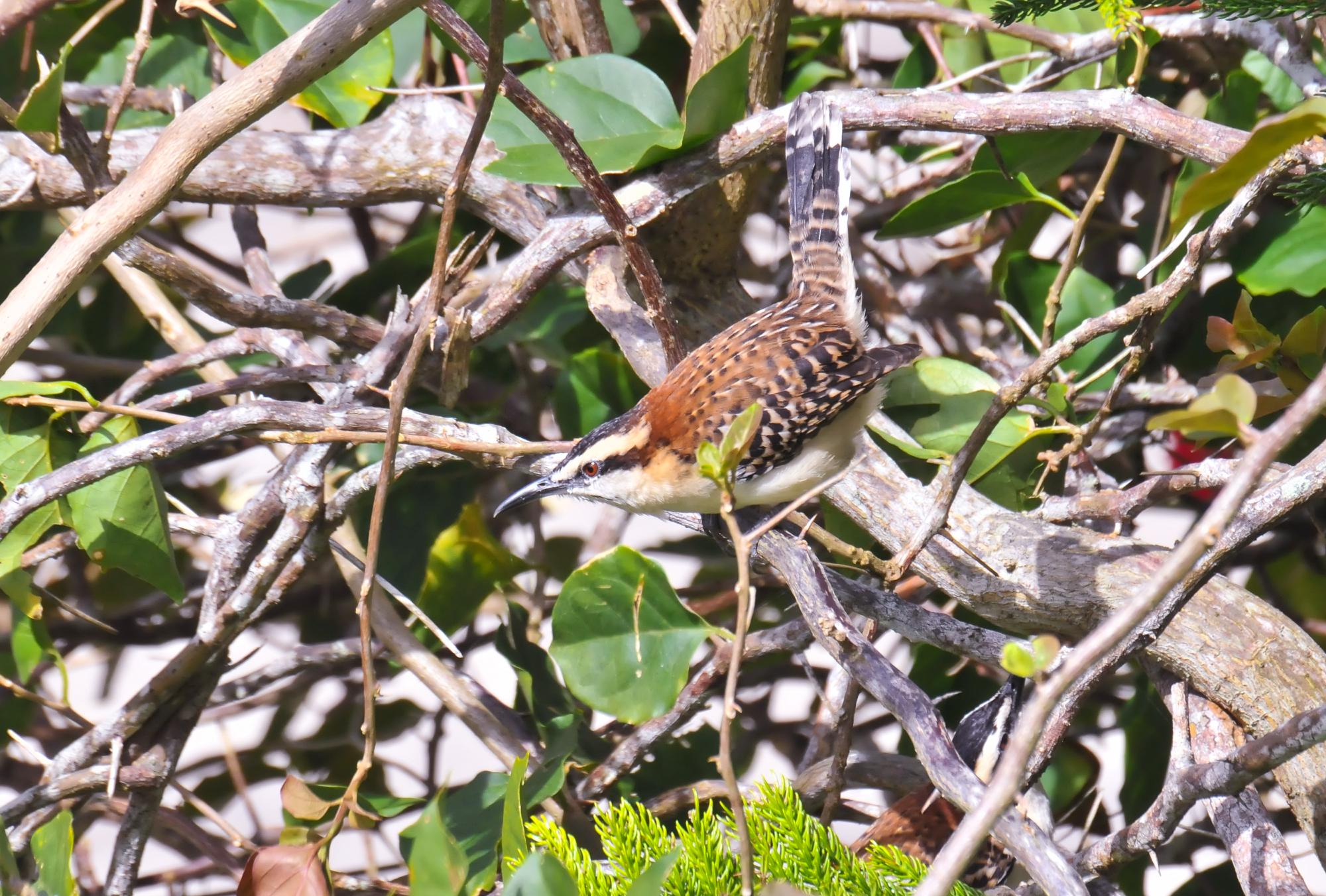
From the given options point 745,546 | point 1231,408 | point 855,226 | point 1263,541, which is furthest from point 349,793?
point 1263,541

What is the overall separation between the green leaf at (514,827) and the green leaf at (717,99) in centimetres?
143

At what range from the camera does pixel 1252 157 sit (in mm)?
1060

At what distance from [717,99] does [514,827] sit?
1577mm

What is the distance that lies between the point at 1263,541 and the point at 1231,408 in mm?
2575

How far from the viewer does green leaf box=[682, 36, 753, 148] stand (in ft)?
7.78

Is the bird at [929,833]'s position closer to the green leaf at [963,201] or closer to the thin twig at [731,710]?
the green leaf at [963,201]

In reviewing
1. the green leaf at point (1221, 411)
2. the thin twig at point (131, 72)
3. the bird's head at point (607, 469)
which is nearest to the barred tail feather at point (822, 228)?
the bird's head at point (607, 469)

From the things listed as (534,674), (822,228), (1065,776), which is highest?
(822,228)

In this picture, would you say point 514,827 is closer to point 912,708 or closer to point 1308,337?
point 912,708

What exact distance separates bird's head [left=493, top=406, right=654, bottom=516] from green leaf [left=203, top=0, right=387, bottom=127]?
0.97 meters

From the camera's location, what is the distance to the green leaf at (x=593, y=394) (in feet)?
9.82

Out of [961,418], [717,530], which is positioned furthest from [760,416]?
[961,418]

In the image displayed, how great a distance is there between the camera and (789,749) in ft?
11.9

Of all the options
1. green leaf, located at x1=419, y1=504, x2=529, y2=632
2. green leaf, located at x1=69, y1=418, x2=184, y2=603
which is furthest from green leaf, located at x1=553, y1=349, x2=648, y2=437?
green leaf, located at x1=69, y1=418, x2=184, y2=603
